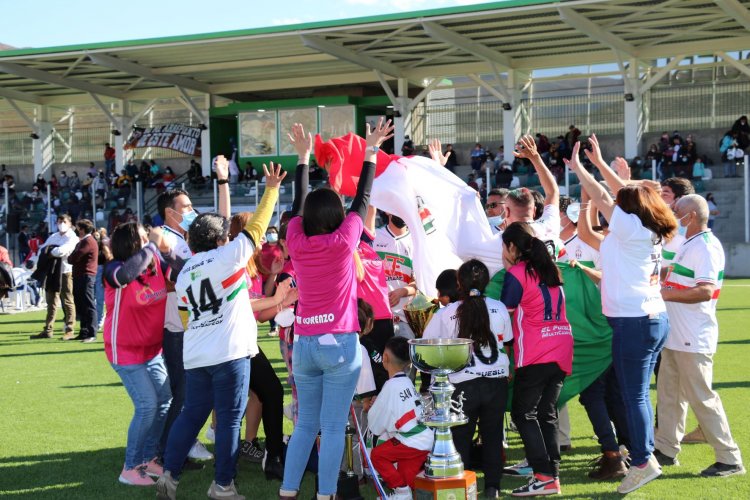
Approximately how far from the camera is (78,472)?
6.52 meters

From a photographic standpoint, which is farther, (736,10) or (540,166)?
(736,10)

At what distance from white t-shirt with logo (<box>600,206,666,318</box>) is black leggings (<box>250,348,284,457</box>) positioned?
7.43 feet

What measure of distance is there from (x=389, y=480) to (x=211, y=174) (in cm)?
3027

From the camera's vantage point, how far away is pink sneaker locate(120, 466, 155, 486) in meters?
6.13

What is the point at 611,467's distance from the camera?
19.8 ft

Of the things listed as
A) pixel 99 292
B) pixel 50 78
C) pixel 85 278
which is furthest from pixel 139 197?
pixel 85 278

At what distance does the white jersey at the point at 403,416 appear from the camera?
5641 millimetres

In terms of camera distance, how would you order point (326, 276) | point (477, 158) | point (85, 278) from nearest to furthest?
point (326, 276)
point (85, 278)
point (477, 158)

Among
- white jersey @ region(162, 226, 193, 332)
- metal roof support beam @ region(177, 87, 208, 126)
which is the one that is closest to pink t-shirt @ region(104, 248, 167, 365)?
white jersey @ region(162, 226, 193, 332)

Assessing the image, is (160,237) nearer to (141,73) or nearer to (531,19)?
(531,19)

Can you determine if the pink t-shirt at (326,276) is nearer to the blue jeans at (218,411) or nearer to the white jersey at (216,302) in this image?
the white jersey at (216,302)

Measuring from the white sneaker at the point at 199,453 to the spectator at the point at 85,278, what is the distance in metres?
8.00

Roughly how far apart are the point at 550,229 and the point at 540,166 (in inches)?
17.7

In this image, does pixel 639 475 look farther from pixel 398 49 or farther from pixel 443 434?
pixel 398 49
